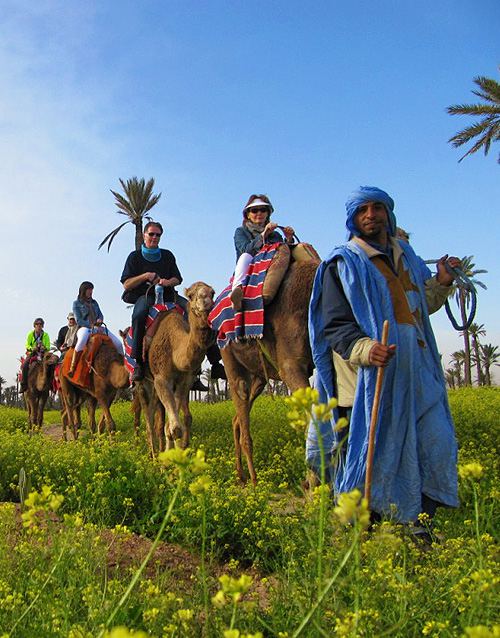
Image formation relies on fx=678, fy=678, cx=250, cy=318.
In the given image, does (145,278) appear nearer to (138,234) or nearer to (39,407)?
(39,407)

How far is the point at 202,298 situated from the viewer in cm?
755

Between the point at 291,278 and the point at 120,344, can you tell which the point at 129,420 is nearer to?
the point at 120,344

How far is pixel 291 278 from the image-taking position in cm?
660

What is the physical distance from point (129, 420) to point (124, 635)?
1842cm

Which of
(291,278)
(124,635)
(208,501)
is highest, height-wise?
(291,278)

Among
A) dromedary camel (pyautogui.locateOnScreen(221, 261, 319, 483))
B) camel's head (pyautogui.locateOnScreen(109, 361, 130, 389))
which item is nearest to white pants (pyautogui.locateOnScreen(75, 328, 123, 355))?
camel's head (pyautogui.locateOnScreen(109, 361, 130, 389))

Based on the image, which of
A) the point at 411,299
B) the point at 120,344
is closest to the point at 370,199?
the point at 411,299

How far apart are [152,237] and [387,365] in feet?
19.7

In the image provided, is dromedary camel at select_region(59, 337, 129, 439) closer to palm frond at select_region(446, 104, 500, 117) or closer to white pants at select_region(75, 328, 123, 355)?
white pants at select_region(75, 328, 123, 355)

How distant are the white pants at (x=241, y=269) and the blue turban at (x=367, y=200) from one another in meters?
2.36

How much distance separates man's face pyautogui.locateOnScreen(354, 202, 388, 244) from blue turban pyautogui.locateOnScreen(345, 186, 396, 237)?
30 mm

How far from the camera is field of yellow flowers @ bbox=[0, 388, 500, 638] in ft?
6.02

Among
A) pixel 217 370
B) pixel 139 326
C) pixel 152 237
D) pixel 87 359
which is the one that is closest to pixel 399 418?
pixel 217 370

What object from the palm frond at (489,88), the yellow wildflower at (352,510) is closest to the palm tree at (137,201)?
the palm frond at (489,88)
